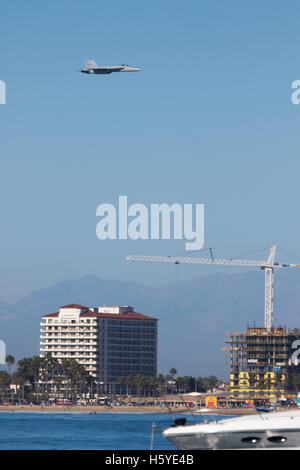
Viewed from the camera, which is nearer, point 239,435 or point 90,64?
point 239,435

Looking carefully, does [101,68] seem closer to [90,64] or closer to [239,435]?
[90,64]

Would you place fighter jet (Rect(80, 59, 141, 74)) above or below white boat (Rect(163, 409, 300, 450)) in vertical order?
above

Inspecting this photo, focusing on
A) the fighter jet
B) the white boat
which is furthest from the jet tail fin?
the white boat

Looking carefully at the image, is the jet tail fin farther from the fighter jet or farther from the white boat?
the white boat

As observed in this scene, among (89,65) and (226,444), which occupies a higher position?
(89,65)

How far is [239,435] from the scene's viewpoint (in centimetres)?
6769

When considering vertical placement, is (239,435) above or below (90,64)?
below

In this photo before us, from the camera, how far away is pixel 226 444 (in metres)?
67.8

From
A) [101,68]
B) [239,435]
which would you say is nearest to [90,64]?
[101,68]

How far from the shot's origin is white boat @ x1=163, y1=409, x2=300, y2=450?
6750cm

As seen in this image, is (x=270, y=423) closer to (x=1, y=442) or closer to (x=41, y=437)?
(x=1, y=442)
